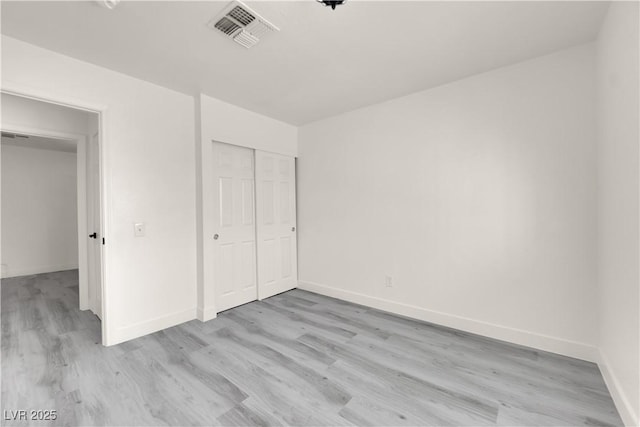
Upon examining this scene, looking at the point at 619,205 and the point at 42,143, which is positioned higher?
the point at 42,143

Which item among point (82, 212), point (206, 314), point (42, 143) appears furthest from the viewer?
A: point (42, 143)

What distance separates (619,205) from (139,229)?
3857 mm

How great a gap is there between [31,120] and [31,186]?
3434 millimetres

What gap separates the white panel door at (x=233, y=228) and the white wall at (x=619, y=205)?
346 centimetres

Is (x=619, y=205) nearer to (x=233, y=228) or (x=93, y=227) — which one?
(x=233, y=228)

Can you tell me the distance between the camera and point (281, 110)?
141 inches

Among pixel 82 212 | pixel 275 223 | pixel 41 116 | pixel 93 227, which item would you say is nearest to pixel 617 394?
pixel 275 223

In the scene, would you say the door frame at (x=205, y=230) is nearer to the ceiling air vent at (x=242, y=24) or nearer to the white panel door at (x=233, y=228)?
the white panel door at (x=233, y=228)

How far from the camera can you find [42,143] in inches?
199

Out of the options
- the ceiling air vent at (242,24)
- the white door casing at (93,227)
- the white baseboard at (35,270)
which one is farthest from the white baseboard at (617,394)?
the white baseboard at (35,270)

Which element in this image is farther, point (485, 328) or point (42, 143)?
point (42, 143)

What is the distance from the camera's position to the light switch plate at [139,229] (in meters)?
2.71

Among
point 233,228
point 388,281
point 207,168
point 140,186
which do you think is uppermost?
point 207,168

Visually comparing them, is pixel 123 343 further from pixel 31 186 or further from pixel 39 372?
pixel 31 186
